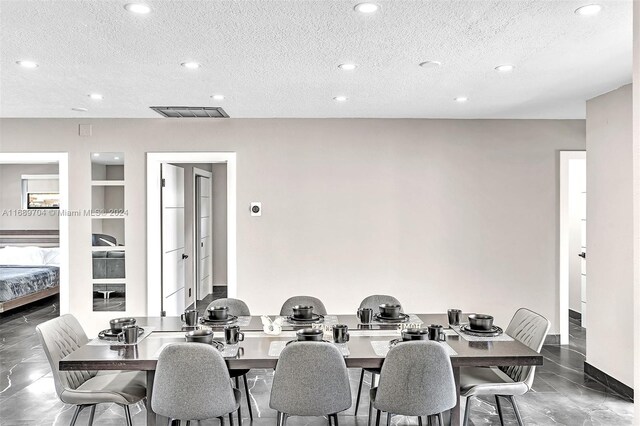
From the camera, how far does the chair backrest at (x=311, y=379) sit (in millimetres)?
2312

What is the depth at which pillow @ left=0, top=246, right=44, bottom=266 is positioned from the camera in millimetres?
8047

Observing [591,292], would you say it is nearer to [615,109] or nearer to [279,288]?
[615,109]

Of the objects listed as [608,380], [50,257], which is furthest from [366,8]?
[50,257]

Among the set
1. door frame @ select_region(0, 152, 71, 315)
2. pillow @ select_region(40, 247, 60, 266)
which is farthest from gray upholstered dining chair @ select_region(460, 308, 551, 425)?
pillow @ select_region(40, 247, 60, 266)

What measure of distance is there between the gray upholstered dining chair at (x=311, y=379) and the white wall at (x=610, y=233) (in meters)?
2.70

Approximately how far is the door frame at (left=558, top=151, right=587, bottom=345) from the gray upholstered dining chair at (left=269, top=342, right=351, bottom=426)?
3769 mm

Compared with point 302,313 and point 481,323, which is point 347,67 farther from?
point 481,323

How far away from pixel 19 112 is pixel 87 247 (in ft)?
4.87

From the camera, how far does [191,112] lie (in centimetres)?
482

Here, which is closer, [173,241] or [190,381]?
[190,381]

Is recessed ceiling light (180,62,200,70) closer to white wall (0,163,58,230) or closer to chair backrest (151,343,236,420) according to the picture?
chair backrest (151,343,236,420)

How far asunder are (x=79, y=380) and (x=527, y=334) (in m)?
2.74

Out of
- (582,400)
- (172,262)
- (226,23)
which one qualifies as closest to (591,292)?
(582,400)

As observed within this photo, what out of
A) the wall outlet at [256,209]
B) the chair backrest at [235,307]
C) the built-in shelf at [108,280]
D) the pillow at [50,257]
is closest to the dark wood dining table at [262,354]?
the chair backrest at [235,307]
